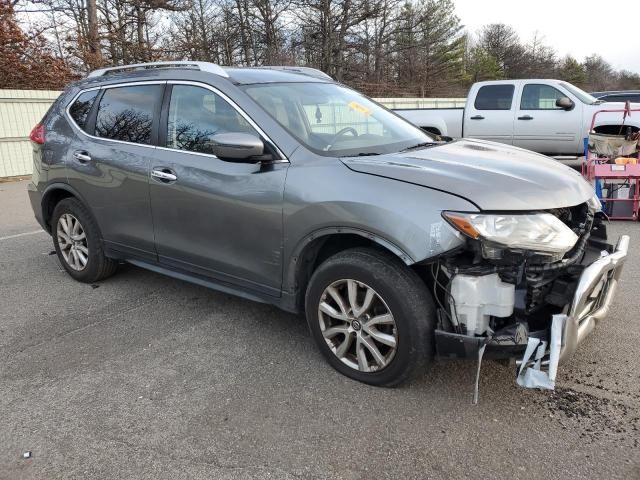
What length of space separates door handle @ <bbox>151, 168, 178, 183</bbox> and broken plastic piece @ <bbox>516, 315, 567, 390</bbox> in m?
2.51

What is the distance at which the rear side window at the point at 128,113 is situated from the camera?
408 cm

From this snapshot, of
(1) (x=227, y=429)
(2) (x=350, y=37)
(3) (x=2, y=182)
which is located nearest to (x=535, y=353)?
(1) (x=227, y=429)

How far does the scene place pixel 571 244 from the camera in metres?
2.78

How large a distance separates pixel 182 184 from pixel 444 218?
1.90 metres

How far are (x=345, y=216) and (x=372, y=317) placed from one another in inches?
22.9

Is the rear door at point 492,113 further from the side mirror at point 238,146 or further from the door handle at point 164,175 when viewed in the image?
the side mirror at point 238,146

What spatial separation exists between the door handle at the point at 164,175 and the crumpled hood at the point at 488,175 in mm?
1320

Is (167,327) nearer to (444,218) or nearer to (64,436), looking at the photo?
(64,436)

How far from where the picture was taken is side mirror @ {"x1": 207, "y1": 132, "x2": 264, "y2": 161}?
319 centimetres

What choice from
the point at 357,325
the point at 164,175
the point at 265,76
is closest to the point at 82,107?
the point at 164,175

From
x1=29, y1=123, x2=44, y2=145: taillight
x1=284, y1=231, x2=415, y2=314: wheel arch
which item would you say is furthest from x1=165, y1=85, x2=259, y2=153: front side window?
x1=29, y1=123, x2=44, y2=145: taillight

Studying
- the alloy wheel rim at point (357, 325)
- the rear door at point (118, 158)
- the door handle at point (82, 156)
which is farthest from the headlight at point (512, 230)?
the door handle at point (82, 156)

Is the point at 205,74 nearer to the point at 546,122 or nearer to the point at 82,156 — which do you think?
the point at 82,156

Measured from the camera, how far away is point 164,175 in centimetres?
383
